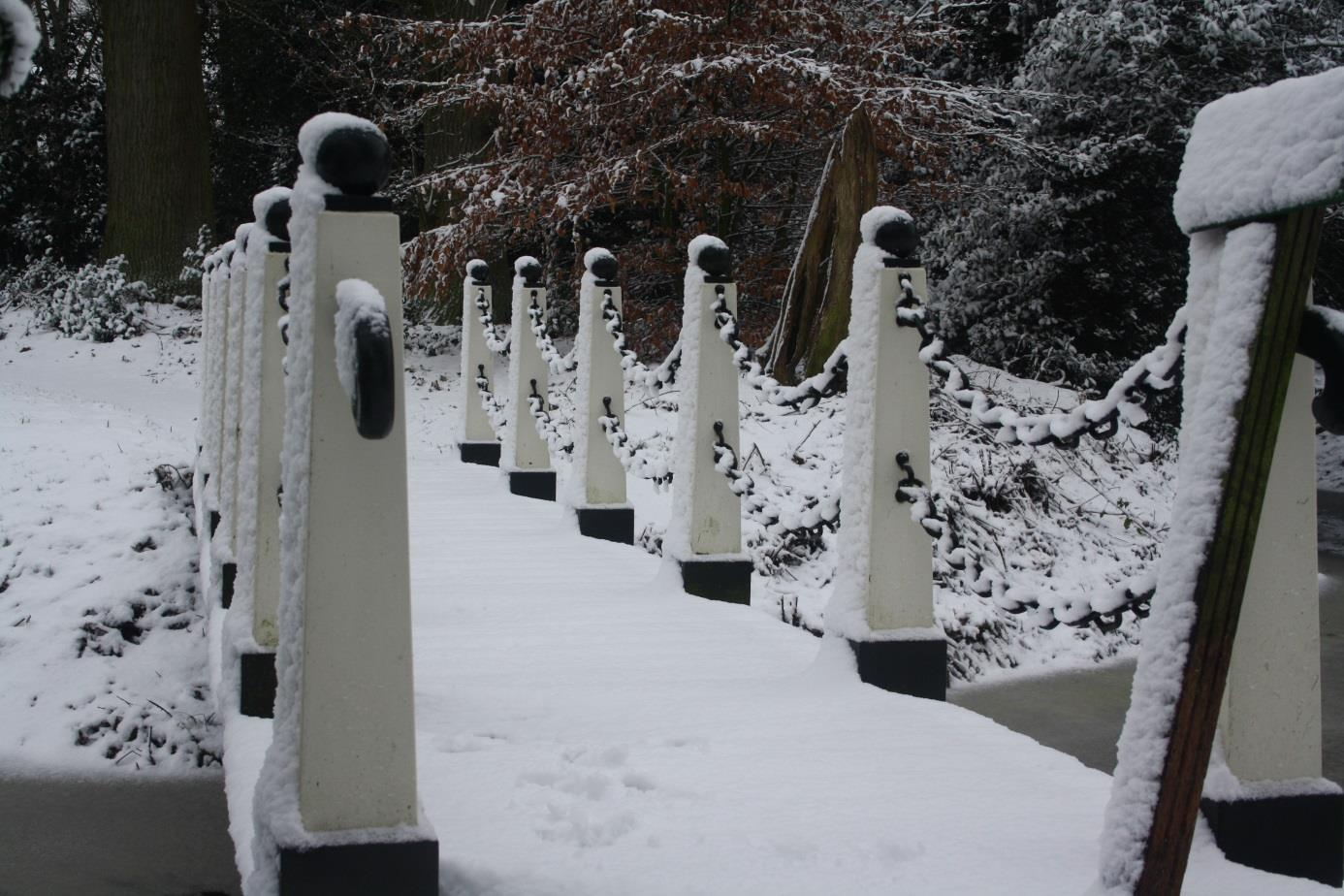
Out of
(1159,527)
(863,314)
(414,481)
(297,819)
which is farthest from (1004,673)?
(297,819)

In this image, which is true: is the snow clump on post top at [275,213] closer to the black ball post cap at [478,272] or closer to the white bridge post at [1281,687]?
the white bridge post at [1281,687]

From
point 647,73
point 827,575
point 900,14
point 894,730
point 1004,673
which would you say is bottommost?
point 1004,673

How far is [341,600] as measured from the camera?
2.37 meters

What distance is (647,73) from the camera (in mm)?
12352

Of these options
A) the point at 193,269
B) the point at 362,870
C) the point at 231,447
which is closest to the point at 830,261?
the point at 231,447

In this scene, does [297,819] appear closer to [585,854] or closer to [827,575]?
[585,854]

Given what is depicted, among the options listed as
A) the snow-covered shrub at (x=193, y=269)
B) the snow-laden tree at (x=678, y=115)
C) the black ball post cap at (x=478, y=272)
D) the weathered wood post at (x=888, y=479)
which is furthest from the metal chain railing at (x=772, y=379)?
the snow-covered shrub at (x=193, y=269)

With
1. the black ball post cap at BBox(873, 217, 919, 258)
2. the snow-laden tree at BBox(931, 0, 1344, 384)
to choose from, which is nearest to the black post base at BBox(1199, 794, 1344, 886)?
the black ball post cap at BBox(873, 217, 919, 258)

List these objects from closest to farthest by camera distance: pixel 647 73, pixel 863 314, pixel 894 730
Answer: pixel 894 730
pixel 863 314
pixel 647 73

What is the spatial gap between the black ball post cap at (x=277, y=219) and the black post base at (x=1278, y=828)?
2.68m

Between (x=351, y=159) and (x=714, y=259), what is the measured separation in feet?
10.0

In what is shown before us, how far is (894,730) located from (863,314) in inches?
50.8

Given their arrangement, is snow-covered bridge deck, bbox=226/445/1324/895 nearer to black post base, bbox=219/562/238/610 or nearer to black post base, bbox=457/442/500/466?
black post base, bbox=219/562/238/610

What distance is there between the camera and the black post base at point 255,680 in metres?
3.46
